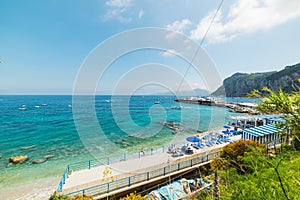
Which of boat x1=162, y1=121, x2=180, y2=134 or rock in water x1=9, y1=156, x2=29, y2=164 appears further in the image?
boat x1=162, y1=121, x2=180, y2=134

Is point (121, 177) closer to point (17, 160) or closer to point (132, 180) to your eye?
point (132, 180)

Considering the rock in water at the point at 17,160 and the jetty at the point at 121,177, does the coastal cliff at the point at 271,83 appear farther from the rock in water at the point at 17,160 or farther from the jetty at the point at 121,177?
the rock in water at the point at 17,160

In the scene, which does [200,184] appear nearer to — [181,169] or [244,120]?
[181,169]

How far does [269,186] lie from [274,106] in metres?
1.04

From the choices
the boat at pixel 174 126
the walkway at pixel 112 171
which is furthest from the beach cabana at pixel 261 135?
the boat at pixel 174 126

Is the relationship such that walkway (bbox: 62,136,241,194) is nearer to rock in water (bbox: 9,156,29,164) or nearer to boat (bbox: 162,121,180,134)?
rock in water (bbox: 9,156,29,164)

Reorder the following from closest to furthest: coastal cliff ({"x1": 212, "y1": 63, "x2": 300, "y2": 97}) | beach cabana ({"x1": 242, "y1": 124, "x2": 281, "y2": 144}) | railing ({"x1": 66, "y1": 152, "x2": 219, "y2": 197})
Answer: coastal cliff ({"x1": 212, "y1": 63, "x2": 300, "y2": 97}) < railing ({"x1": 66, "y1": 152, "x2": 219, "y2": 197}) < beach cabana ({"x1": 242, "y1": 124, "x2": 281, "y2": 144})

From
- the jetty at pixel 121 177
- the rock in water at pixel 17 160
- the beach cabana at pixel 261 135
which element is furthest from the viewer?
the rock in water at pixel 17 160

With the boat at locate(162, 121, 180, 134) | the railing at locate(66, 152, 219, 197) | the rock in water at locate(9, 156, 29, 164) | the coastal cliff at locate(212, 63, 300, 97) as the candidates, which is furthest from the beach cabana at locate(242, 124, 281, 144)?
the rock in water at locate(9, 156, 29, 164)

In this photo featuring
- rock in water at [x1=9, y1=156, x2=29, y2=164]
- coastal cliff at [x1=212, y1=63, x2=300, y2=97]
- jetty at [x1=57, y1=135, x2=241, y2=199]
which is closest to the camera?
coastal cliff at [x1=212, y1=63, x2=300, y2=97]

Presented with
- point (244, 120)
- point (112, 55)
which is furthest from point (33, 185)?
point (244, 120)

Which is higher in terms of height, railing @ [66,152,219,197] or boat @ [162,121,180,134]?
railing @ [66,152,219,197]

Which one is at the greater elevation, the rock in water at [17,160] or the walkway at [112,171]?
the walkway at [112,171]

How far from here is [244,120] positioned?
76.4 feet
